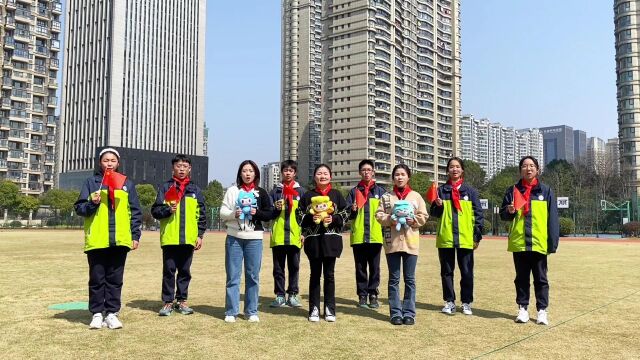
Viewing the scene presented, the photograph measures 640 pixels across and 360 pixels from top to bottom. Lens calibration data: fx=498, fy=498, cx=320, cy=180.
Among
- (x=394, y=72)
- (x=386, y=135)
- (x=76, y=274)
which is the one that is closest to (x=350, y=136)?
(x=386, y=135)

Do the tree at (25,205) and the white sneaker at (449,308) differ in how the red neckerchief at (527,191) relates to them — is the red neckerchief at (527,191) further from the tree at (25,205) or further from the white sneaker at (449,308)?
the tree at (25,205)

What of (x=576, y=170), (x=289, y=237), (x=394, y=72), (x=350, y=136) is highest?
(x=394, y=72)

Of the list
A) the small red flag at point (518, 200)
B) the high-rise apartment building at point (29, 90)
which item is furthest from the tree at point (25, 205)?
the small red flag at point (518, 200)

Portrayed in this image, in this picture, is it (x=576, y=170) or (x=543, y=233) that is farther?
(x=576, y=170)

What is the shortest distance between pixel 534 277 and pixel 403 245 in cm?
187

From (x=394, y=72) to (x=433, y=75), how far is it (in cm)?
1727

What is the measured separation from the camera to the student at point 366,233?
23.7 ft

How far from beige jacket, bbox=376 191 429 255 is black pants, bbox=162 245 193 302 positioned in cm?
265

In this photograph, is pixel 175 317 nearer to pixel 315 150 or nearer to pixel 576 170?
pixel 576 170

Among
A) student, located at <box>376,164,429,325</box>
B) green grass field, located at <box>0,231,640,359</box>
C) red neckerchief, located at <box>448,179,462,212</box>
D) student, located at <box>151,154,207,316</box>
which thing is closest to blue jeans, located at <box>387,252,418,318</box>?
student, located at <box>376,164,429,325</box>

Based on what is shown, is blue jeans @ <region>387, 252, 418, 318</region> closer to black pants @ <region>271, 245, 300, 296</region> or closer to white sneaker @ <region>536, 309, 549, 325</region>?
white sneaker @ <region>536, 309, 549, 325</region>

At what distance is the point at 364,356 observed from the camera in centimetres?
472

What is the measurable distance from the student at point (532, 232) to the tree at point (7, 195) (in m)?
Answer: 67.3

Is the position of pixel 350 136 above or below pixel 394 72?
below
